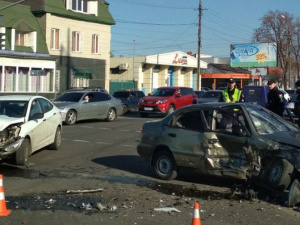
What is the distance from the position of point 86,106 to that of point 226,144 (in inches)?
541

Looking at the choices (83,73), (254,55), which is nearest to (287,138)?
(83,73)

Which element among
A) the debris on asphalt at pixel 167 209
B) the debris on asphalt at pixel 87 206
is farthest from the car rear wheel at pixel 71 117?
the debris on asphalt at pixel 167 209

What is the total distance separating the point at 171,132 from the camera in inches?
348

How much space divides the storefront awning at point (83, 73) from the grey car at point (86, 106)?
16.7m

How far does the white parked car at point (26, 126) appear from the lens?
9875mm

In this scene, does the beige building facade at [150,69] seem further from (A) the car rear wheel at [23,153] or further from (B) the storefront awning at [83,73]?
(A) the car rear wheel at [23,153]

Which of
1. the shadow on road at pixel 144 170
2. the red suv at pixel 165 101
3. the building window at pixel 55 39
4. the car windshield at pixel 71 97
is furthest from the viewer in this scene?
the building window at pixel 55 39

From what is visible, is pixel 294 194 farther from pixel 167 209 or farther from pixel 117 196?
pixel 117 196

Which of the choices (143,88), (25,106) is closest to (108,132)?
(25,106)

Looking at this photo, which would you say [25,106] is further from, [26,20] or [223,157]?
[26,20]

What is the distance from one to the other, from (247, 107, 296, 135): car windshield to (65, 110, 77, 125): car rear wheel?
12.7 metres

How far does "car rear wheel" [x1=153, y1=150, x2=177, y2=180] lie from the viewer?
877 cm

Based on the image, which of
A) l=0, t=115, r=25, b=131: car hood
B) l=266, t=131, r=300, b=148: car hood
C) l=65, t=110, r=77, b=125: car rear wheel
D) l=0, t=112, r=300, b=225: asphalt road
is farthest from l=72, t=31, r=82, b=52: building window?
l=266, t=131, r=300, b=148: car hood

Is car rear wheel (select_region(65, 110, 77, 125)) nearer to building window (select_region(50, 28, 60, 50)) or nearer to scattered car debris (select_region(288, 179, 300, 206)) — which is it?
scattered car debris (select_region(288, 179, 300, 206))
